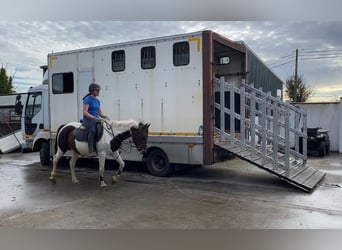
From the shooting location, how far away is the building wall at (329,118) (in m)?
12.3

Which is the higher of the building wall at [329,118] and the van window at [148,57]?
the van window at [148,57]

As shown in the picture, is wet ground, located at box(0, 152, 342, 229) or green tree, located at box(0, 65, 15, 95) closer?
wet ground, located at box(0, 152, 342, 229)

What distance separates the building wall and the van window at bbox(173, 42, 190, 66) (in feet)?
24.0

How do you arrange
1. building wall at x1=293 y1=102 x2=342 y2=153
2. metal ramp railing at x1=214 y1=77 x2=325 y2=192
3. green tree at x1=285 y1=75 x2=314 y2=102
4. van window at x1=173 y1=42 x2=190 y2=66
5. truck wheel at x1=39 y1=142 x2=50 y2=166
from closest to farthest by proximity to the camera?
1. metal ramp railing at x1=214 y1=77 x2=325 y2=192
2. van window at x1=173 y1=42 x2=190 y2=66
3. truck wheel at x1=39 y1=142 x2=50 y2=166
4. building wall at x1=293 y1=102 x2=342 y2=153
5. green tree at x1=285 y1=75 x2=314 y2=102

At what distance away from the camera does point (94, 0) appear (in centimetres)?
563

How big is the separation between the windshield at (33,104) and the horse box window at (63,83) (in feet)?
3.14

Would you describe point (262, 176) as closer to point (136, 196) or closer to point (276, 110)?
point (276, 110)

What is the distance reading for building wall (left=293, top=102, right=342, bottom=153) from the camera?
40.3ft

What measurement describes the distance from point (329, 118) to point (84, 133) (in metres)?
9.76

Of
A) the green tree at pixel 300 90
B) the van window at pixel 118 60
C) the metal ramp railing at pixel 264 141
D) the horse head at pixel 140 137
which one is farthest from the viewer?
the green tree at pixel 300 90

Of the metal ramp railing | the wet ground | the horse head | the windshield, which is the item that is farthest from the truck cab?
the metal ramp railing

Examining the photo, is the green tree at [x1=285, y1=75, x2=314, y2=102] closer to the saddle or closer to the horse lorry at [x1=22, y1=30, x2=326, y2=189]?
the horse lorry at [x1=22, y1=30, x2=326, y2=189]

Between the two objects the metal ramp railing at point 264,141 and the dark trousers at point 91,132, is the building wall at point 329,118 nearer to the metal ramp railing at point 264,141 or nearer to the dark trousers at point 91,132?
the metal ramp railing at point 264,141

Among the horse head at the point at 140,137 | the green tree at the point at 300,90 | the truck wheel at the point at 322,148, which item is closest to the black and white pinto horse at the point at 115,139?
the horse head at the point at 140,137
